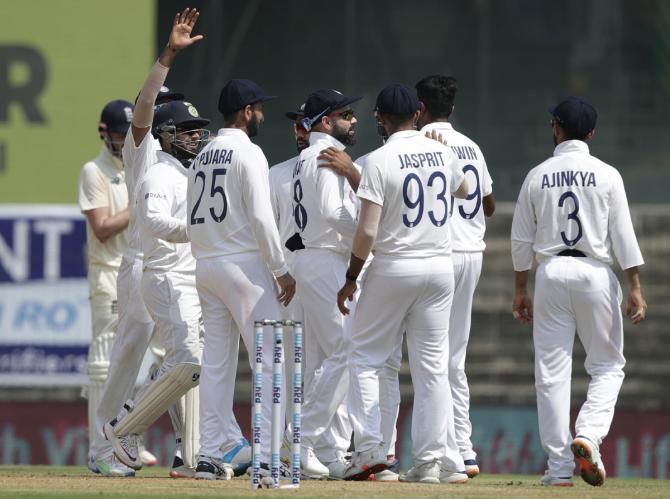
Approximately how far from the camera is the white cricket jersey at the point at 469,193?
34.5 feet

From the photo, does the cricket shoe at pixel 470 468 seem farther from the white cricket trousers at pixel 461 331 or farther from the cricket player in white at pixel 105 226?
the cricket player in white at pixel 105 226

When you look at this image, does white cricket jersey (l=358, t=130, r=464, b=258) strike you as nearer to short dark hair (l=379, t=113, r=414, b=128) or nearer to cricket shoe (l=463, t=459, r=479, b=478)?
short dark hair (l=379, t=113, r=414, b=128)

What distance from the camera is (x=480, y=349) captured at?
1530 centimetres

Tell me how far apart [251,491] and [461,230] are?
2482mm

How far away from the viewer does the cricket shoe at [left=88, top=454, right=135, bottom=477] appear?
10.7m

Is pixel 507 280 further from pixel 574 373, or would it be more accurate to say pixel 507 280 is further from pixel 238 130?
pixel 238 130

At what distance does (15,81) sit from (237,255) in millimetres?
8453

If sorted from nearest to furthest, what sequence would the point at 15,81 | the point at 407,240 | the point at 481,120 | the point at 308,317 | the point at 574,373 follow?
the point at 407,240 < the point at 308,317 < the point at 574,373 < the point at 15,81 < the point at 481,120

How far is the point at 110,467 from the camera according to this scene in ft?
35.6

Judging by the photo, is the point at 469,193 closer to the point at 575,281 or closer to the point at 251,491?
the point at 575,281

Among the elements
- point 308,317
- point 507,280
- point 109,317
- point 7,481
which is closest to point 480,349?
point 507,280

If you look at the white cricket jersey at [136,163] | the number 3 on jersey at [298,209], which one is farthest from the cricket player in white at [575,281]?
the white cricket jersey at [136,163]

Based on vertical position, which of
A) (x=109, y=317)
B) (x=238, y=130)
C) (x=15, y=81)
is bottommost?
(x=109, y=317)

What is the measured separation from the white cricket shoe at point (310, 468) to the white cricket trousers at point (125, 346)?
146 centimetres
